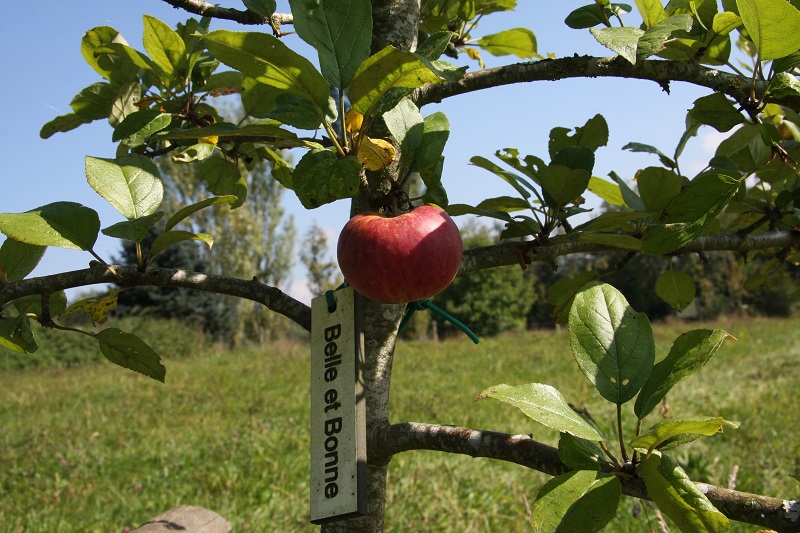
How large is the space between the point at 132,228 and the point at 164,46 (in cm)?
34

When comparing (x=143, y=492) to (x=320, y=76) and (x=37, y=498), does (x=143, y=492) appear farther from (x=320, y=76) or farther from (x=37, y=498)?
(x=320, y=76)

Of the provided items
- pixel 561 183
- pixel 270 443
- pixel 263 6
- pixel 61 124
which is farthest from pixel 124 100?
pixel 270 443

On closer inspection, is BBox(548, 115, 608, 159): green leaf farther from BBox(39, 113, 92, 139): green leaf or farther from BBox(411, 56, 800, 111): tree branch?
BBox(39, 113, 92, 139): green leaf

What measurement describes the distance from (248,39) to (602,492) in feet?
1.49

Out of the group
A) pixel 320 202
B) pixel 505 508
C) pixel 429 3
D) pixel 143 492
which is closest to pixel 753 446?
pixel 505 508

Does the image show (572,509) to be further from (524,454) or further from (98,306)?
(98,306)

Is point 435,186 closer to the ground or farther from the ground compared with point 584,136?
closer to the ground

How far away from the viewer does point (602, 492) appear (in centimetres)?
47

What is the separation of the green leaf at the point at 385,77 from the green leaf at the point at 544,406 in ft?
0.85

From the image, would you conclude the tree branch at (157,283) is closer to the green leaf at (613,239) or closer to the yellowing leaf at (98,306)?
the yellowing leaf at (98,306)

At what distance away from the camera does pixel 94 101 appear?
901 mm

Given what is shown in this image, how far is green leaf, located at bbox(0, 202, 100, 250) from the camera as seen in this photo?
22.9 inches

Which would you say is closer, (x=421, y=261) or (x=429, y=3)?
(x=421, y=261)

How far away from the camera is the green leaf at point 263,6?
75 centimetres
